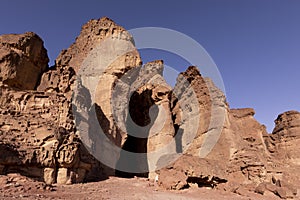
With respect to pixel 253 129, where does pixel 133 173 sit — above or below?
below

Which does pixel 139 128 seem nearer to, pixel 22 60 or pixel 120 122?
pixel 120 122

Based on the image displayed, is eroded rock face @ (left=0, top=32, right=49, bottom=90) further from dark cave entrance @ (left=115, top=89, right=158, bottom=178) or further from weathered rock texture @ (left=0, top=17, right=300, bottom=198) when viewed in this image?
dark cave entrance @ (left=115, top=89, right=158, bottom=178)

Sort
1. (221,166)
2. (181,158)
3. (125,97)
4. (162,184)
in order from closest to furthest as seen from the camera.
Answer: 1. (162,184)
2. (181,158)
3. (221,166)
4. (125,97)

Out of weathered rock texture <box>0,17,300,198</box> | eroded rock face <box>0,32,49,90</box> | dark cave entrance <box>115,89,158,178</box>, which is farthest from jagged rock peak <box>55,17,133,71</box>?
dark cave entrance <box>115,89,158,178</box>

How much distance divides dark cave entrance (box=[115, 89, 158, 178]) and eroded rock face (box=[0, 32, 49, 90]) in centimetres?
911

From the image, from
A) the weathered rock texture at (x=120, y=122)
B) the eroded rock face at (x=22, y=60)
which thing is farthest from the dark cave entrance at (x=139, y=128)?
the eroded rock face at (x=22, y=60)

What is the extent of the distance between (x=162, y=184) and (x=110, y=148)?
7855mm

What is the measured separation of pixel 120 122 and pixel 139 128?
3.50m

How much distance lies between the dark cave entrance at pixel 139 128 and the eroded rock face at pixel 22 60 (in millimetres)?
9105

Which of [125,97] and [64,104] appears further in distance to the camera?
[125,97]

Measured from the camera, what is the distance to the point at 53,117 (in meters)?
13.4

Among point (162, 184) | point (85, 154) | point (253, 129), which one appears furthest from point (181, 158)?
point (253, 129)

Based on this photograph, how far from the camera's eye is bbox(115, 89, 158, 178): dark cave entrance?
72.9 feet

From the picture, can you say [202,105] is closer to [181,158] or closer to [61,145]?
[181,158]
